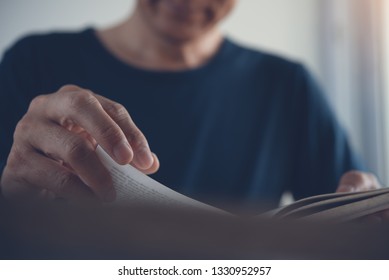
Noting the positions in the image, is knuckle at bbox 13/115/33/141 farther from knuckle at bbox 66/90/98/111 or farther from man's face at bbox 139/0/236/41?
man's face at bbox 139/0/236/41

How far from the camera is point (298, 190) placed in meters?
0.81

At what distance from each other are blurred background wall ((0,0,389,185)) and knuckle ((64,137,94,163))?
99cm

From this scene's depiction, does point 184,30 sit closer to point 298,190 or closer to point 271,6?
point 298,190

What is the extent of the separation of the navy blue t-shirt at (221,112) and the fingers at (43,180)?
0.18 metres

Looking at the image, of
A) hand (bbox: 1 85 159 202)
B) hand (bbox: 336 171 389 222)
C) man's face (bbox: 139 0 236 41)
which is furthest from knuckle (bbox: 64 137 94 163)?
man's face (bbox: 139 0 236 41)

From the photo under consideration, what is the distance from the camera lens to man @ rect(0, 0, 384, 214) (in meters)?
0.65

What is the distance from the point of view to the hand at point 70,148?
1.24ft

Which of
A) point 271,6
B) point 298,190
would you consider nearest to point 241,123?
point 298,190

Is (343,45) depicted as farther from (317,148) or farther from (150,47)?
(150,47)

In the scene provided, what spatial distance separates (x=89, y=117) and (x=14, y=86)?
26 centimetres

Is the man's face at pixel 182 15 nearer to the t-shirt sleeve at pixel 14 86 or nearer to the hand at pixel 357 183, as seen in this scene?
the t-shirt sleeve at pixel 14 86

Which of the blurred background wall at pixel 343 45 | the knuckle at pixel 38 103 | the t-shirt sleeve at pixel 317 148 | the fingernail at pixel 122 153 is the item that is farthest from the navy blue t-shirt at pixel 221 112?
the blurred background wall at pixel 343 45

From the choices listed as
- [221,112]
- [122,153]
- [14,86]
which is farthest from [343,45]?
[122,153]

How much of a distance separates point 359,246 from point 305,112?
1.80 ft
